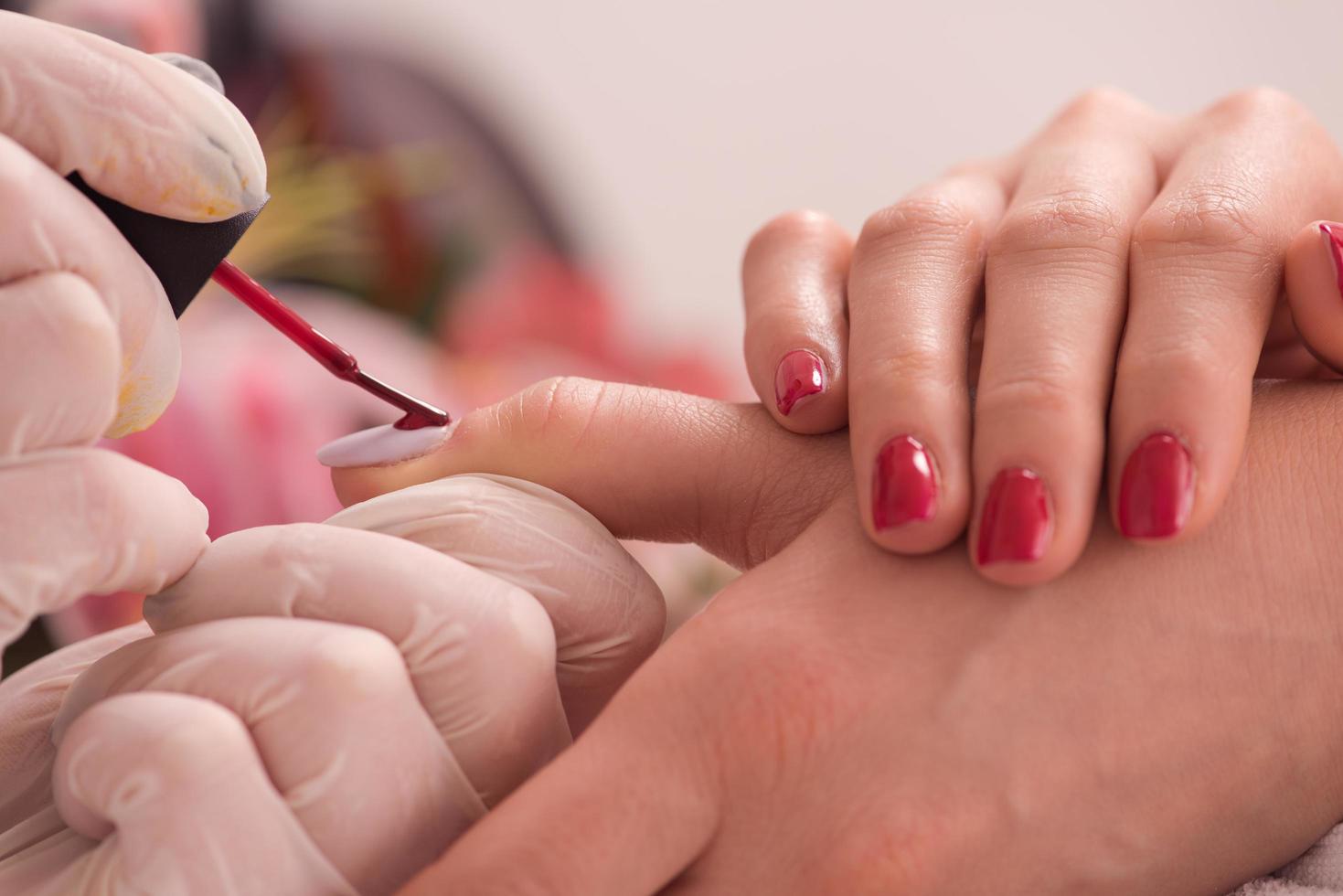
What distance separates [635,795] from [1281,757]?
0.34 m

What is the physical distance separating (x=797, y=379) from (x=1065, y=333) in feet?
0.59

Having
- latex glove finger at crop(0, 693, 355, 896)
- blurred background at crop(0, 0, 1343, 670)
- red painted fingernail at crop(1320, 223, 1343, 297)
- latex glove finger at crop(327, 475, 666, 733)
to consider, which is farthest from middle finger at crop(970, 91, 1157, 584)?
blurred background at crop(0, 0, 1343, 670)

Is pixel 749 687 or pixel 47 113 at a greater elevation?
pixel 47 113

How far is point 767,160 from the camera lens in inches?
85.6

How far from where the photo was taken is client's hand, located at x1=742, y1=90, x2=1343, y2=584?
551 mm

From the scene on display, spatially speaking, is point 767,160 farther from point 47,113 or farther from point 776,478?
point 47,113

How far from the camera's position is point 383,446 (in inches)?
30.2

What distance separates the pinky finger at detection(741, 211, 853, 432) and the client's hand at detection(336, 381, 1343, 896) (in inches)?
5.2

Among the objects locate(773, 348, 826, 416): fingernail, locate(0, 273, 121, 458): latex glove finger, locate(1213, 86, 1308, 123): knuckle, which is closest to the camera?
locate(0, 273, 121, 458): latex glove finger

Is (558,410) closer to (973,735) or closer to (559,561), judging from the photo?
(559,561)

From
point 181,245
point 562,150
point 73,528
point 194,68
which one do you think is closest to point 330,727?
point 73,528

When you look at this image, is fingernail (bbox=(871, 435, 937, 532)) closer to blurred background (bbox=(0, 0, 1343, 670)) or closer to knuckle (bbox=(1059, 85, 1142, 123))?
knuckle (bbox=(1059, 85, 1142, 123))

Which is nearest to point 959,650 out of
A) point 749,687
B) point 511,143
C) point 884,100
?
point 749,687

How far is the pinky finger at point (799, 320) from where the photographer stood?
71cm
